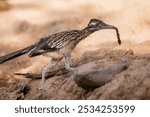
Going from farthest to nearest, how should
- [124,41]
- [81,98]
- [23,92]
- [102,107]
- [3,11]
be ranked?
[3,11] → [124,41] → [23,92] → [81,98] → [102,107]

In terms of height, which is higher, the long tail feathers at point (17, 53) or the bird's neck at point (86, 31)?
the bird's neck at point (86, 31)

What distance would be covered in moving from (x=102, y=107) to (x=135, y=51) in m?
1.81

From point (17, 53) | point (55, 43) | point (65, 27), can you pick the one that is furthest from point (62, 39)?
point (65, 27)

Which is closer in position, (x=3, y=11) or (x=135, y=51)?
(x=135, y=51)

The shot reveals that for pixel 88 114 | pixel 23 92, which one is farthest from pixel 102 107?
pixel 23 92

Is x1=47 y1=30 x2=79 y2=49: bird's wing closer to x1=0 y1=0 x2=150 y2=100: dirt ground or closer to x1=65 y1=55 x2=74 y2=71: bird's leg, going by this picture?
x1=65 y1=55 x2=74 y2=71: bird's leg

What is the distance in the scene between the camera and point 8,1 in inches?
334

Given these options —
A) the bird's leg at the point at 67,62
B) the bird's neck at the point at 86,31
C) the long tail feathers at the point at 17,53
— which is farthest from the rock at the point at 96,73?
the long tail feathers at the point at 17,53

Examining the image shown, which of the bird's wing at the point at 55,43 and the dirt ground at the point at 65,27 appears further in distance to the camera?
the dirt ground at the point at 65,27

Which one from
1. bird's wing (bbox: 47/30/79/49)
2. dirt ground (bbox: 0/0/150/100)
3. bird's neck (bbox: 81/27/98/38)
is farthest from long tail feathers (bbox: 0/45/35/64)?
bird's neck (bbox: 81/27/98/38)

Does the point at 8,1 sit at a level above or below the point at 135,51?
above

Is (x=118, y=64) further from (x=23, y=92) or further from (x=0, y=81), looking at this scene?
(x=0, y=81)

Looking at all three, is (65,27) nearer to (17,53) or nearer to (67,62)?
(17,53)

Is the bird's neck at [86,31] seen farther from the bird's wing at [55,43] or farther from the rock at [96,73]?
the rock at [96,73]
